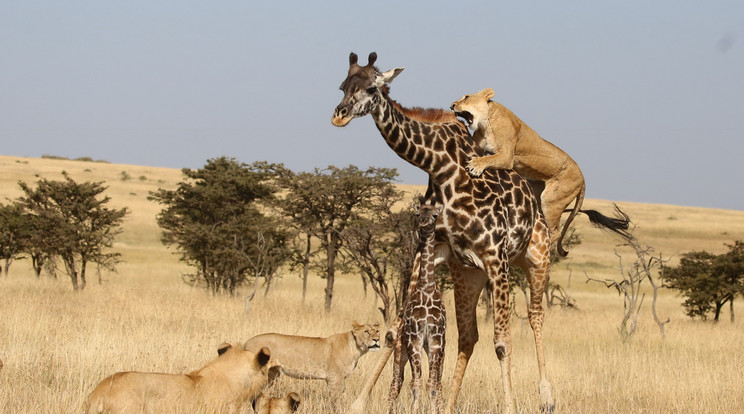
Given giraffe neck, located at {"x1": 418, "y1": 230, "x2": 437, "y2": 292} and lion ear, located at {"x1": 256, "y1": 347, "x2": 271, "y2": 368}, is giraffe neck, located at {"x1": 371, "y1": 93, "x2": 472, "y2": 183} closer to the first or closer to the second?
giraffe neck, located at {"x1": 418, "y1": 230, "x2": 437, "y2": 292}

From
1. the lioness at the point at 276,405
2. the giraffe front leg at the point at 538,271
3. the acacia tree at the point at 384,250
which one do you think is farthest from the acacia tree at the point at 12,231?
the lioness at the point at 276,405

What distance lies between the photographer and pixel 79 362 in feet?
28.7

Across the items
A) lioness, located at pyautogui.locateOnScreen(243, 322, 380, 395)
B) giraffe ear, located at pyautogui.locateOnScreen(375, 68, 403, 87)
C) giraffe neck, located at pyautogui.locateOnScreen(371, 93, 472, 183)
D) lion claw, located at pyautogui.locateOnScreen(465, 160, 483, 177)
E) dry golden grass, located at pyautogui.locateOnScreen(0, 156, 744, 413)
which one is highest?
giraffe ear, located at pyautogui.locateOnScreen(375, 68, 403, 87)

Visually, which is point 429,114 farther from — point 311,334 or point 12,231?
point 12,231

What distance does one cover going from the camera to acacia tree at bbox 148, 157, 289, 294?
24297 mm

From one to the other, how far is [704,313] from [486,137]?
22141 millimetres

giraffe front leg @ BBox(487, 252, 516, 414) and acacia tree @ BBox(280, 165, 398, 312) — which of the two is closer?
giraffe front leg @ BBox(487, 252, 516, 414)

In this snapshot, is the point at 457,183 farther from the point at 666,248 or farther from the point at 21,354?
the point at 666,248

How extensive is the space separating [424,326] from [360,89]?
194 cm

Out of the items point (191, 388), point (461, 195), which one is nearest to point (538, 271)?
point (461, 195)

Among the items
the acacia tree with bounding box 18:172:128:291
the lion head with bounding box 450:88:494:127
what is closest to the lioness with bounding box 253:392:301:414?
the lion head with bounding box 450:88:494:127

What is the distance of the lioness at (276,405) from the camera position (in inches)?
238

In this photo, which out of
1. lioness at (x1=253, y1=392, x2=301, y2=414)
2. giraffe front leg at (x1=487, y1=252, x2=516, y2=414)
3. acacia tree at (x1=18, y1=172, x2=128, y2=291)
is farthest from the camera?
acacia tree at (x1=18, y1=172, x2=128, y2=291)

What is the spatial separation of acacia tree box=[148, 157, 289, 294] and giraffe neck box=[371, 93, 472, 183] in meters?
17.0
